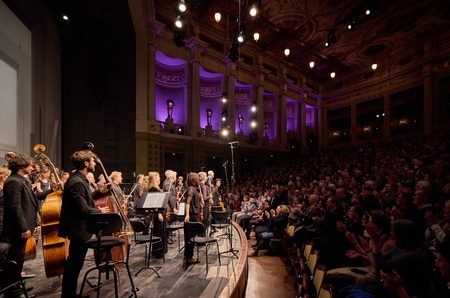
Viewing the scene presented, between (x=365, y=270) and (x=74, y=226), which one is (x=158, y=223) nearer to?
(x=74, y=226)

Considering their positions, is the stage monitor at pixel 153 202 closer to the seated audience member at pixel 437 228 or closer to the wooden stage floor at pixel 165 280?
the wooden stage floor at pixel 165 280

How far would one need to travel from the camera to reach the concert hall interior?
188 inches

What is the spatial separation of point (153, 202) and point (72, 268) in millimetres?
1322

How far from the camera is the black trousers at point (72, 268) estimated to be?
2.25m

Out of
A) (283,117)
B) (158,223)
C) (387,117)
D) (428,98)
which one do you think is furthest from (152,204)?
(387,117)

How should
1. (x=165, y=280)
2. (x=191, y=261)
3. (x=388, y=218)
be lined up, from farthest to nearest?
(x=191, y=261), (x=388, y=218), (x=165, y=280)

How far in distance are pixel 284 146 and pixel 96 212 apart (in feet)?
50.0

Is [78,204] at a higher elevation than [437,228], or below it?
higher

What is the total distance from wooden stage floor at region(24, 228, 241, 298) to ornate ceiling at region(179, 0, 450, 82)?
8255mm

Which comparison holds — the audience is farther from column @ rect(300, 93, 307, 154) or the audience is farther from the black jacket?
column @ rect(300, 93, 307, 154)

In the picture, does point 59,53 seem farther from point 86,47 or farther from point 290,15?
point 290,15

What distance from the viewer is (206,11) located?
1209 centimetres

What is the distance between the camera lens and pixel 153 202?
11.5ft

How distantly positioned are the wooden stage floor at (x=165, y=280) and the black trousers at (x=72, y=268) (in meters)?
0.23
